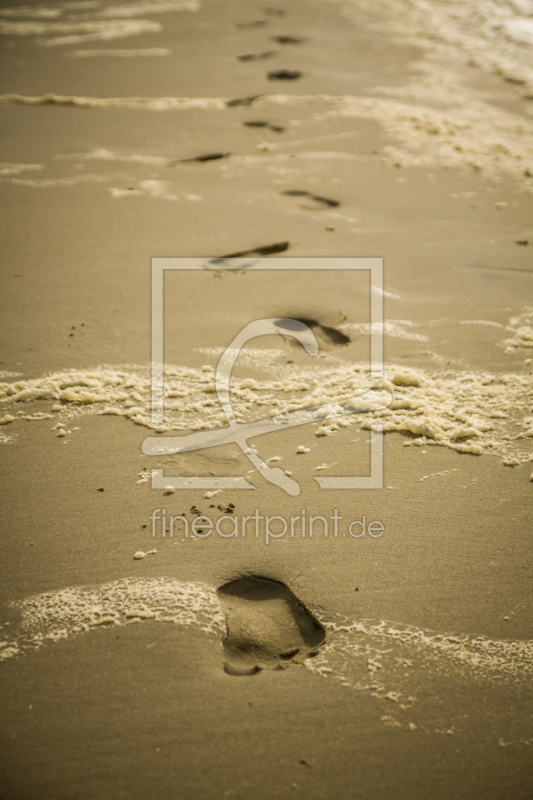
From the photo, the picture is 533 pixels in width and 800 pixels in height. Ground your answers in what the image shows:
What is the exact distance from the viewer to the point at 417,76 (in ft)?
20.1

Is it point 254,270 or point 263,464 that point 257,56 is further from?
point 263,464

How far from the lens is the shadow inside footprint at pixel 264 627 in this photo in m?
1.50

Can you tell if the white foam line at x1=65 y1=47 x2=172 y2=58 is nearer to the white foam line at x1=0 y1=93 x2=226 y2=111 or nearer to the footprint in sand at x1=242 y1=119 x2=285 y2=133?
the white foam line at x1=0 y1=93 x2=226 y2=111

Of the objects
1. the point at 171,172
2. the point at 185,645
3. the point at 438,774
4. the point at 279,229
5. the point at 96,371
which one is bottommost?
the point at 438,774

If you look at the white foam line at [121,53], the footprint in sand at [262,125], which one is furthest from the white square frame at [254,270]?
the white foam line at [121,53]

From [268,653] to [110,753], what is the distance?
0.44 metres

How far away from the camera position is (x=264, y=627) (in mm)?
1572

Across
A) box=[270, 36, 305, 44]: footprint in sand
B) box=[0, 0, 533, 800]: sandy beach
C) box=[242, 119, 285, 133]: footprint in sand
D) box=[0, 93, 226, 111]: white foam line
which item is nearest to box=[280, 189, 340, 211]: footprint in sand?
box=[0, 0, 533, 800]: sandy beach

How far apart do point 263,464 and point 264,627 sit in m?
0.64

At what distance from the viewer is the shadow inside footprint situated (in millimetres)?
1502

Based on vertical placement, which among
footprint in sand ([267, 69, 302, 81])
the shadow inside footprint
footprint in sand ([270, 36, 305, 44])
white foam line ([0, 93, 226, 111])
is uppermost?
footprint in sand ([270, 36, 305, 44])

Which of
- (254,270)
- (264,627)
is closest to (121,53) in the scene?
(254,270)

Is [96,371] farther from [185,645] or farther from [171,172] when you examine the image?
[171,172]

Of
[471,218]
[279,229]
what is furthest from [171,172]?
[471,218]
